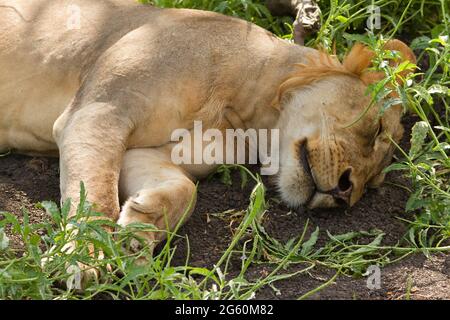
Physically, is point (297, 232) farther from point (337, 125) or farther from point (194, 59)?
point (194, 59)

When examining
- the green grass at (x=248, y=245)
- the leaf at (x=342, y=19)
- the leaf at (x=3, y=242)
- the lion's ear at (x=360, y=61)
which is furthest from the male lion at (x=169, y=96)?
the leaf at (x=3, y=242)

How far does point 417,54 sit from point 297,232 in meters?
1.93

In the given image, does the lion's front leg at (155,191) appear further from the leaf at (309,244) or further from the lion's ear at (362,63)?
the lion's ear at (362,63)

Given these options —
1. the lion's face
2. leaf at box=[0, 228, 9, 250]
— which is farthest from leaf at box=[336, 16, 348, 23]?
leaf at box=[0, 228, 9, 250]

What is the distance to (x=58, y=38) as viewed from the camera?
16.2 ft

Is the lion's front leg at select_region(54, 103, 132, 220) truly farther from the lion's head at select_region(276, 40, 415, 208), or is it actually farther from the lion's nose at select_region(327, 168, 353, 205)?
the lion's nose at select_region(327, 168, 353, 205)

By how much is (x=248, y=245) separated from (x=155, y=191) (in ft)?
1.51

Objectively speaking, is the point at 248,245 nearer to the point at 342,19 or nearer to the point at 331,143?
the point at 331,143

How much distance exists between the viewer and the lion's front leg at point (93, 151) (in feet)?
13.9

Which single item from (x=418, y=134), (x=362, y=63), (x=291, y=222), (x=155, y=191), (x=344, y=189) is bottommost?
(x=291, y=222)

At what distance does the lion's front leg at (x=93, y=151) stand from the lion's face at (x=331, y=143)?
79 cm

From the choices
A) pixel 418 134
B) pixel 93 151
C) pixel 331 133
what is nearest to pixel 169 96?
pixel 93 151

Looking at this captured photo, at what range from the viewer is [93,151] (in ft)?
14.4

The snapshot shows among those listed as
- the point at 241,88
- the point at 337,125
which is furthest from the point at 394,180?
the point at 241,88
